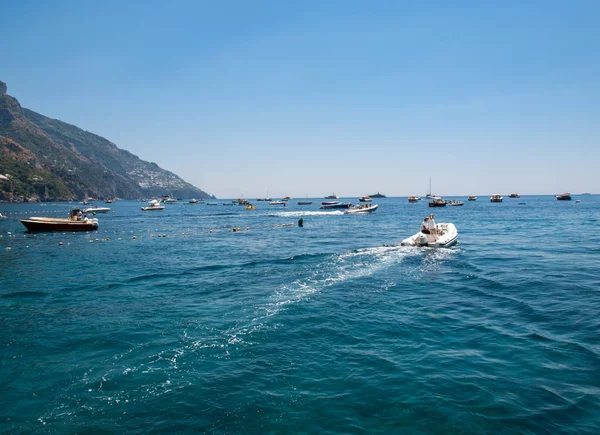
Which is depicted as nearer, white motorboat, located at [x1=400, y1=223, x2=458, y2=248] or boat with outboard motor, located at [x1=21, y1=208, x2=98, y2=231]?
white motorboat, located at [x1=400, y1=223, x2=458, y2=248]

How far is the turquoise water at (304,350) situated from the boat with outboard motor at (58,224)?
106ft

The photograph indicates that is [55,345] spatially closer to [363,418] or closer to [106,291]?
[106,291]

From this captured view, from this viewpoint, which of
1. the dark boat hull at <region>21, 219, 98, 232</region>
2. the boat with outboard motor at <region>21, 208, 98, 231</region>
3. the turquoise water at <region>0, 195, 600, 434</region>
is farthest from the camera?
the dark boat hull at <region>21, 219, 98, 232</region>

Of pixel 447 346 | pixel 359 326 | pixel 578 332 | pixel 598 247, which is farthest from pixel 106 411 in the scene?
pixel 598 247

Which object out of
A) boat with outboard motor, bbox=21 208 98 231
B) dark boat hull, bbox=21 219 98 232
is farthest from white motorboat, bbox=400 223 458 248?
boat with outboard motor, bbox=21 208 98 231

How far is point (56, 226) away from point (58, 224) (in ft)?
1.55

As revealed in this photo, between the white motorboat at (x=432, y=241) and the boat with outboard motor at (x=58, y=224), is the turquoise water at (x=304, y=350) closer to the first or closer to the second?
the white motorboat at (x=432, y=241)

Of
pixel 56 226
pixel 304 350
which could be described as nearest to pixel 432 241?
pixel 304 350

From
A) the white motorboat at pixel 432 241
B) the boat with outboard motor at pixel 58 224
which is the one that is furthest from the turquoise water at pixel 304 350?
the boat with outboard motor at pixel 58 224

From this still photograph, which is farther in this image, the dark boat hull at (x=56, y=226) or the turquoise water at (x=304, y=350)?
the dark boat hull at (x=56, y=226)

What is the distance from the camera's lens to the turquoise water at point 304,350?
798 centimetres

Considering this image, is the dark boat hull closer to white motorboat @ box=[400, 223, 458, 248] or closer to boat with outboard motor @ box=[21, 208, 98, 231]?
boat with outboard motor @ box=[21, 208, 98, 231]

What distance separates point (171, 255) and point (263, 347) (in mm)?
23201

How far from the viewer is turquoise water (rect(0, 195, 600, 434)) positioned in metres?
7.98
